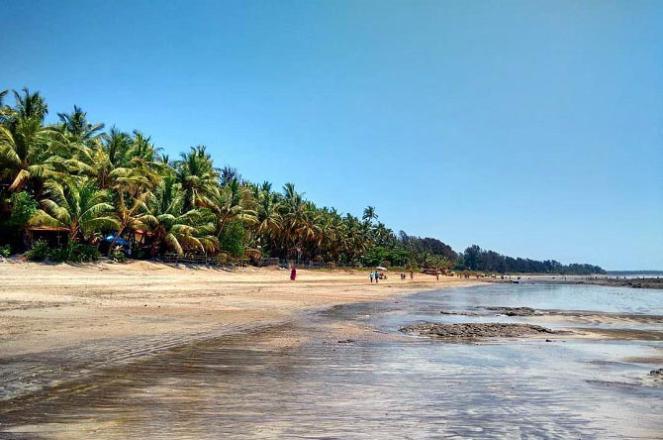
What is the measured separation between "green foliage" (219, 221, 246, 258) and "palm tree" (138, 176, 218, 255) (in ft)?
17.7

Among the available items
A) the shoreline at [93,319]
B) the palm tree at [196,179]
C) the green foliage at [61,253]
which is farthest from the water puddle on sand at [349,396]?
the palm tree at [196,179]

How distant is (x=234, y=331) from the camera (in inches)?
567

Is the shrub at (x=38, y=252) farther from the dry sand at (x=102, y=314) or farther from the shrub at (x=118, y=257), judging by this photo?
the shrub at (x=118, y=257)

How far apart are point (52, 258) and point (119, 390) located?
31.4 meters

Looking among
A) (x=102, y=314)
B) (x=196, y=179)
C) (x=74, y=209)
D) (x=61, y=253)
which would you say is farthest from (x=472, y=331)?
(x=196, y=179)

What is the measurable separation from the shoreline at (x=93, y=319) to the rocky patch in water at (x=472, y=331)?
506 centimetres

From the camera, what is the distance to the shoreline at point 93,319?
28.3 ft

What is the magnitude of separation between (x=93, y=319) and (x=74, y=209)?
2563cm

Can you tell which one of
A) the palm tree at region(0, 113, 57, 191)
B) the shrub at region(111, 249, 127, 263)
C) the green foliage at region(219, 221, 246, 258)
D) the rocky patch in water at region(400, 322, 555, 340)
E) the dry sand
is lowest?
the rocky patch in water at region(400, 322, 555, 340)

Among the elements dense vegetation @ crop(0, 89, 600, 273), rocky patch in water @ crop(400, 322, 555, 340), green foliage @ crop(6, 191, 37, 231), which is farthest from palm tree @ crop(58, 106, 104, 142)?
rocky patch in water @ crop(400, 322, 555, 340)

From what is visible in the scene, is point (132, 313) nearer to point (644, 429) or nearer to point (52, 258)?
point (644, 429)

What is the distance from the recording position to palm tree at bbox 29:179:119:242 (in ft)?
118

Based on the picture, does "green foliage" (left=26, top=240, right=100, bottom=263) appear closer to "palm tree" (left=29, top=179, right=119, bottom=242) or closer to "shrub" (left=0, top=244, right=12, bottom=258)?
"shrub" (left=0, top=244, right=12, bottom=258)

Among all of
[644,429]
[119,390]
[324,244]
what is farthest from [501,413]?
[324,244]
